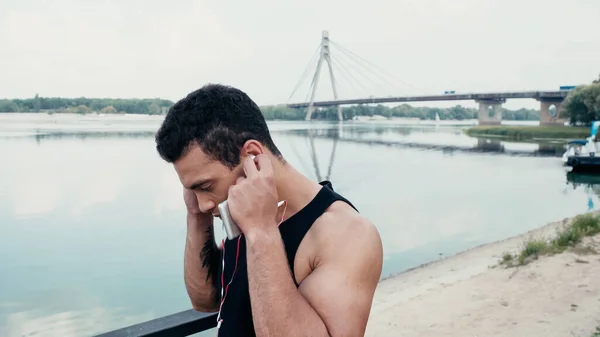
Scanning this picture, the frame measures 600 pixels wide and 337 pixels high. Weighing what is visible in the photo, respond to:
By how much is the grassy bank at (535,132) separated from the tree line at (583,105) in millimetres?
1027

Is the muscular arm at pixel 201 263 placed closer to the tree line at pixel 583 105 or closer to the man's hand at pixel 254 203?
the man's hand at pixel 254 203

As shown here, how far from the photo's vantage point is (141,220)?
13.0 meters

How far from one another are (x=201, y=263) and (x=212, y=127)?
0.56 meters

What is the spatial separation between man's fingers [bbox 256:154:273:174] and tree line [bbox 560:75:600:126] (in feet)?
135

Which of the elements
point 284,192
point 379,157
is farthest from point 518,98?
point 284,192

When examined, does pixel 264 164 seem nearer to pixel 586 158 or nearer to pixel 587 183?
pixel 587 183

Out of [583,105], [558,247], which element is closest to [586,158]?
[558,247]

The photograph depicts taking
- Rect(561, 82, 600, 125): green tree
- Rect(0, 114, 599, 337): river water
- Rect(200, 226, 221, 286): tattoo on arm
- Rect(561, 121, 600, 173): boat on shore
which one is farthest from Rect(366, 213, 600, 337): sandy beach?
Rect(561, 82, 600, 125): green tree

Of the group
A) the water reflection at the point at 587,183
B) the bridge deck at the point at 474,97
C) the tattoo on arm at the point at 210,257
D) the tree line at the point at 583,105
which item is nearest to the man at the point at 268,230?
the tattoo on arm at the point at 210,257

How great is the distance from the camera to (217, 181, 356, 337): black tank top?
128 centimetres

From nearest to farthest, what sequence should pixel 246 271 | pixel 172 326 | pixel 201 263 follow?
pixel 246 271, pixel 172 326, pixel 201 263

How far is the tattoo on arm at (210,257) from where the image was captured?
5.50 feet

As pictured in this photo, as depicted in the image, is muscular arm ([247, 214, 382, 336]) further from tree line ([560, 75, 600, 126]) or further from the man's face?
tree line ([560, 75, 600, 126])

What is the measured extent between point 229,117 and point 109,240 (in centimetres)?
1084
